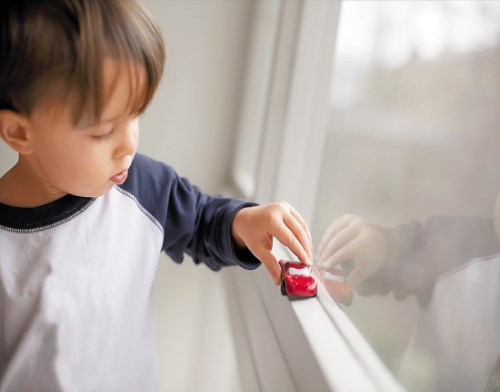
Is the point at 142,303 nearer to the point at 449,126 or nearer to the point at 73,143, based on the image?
the point at 73,143

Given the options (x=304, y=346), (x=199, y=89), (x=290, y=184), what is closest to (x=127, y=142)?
(x=304, y=346)

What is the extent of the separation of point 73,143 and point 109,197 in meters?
0.17

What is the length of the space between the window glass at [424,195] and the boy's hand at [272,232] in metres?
→ 0.07

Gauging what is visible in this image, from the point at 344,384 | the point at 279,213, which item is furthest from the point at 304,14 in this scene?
the point at 344,384

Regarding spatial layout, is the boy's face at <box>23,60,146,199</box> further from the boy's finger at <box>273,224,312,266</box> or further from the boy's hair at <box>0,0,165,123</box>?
the boy's finger at <box>273,224,312,266</box>

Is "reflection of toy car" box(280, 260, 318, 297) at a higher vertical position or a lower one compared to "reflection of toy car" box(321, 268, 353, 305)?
higher

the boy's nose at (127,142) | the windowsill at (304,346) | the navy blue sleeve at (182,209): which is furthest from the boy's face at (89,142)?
the windowsill at (304,346)

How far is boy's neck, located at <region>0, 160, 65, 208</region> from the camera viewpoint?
68 cm

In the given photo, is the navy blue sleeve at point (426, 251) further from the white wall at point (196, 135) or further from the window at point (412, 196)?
the white wall at point (196, 135)

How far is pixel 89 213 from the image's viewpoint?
721 mm

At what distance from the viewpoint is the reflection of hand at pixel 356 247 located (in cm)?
64

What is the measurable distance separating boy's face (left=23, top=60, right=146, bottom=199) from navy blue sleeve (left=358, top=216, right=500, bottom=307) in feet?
1.03

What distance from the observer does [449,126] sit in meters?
0.52

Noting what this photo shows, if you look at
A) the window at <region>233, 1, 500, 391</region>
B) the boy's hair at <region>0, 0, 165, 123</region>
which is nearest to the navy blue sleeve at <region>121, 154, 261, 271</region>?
the window at <region>233, 1, 500, 391</region>
